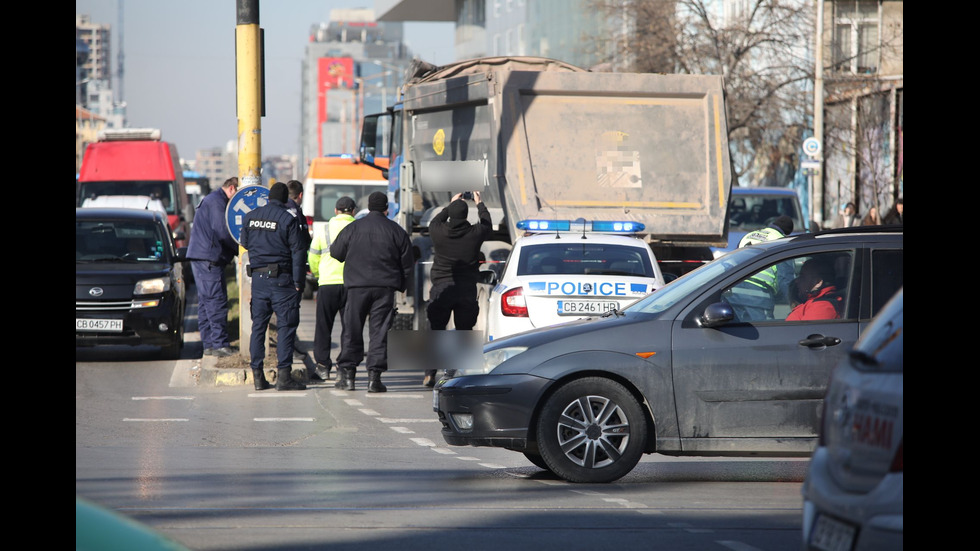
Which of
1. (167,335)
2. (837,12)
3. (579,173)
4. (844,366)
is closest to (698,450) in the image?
(844,366)

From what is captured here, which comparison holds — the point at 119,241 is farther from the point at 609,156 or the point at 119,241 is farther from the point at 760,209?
the point at 760,209

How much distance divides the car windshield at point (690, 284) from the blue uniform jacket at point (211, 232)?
288 inches

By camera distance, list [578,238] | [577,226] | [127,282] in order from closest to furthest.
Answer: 1. [578,238]
2. [577,226]
3. [127,282]

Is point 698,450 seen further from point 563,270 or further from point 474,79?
point 474,79

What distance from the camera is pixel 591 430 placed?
750 centimetres

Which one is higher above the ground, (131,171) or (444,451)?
(131,171)

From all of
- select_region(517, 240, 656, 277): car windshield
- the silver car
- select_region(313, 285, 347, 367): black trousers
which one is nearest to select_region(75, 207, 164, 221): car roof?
select_region(313, 285, 347, 367): black trousers

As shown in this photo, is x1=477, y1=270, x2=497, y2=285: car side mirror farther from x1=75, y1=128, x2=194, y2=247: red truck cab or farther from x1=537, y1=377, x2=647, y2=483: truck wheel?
x1=75, y1=128, x2=194, y2=247: red truck cab

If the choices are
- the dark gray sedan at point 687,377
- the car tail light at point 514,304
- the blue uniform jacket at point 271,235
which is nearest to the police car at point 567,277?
the car tail light at point 514,304

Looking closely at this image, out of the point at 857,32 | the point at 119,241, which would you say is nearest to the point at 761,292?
the point at 119,241

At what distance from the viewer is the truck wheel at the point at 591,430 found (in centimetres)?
747

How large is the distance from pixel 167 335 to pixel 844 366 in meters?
11.7

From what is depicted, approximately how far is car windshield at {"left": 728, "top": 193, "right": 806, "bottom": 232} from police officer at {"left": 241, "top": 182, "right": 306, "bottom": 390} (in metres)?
11.5

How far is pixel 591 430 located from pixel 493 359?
0.72 metres
